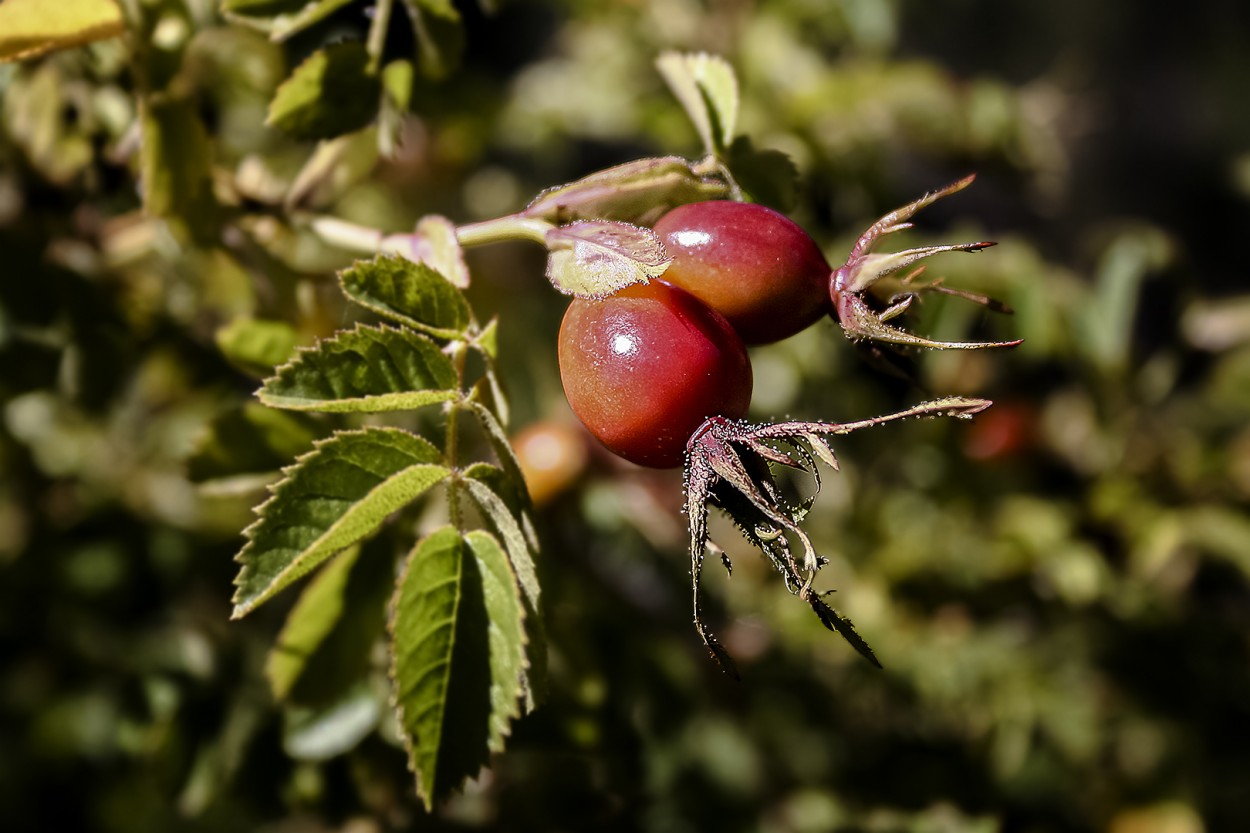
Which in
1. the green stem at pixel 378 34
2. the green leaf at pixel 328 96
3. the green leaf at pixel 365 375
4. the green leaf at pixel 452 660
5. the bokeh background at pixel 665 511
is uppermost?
the green stem at pixel 378 34

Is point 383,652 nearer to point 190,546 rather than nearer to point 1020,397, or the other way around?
point 190,546

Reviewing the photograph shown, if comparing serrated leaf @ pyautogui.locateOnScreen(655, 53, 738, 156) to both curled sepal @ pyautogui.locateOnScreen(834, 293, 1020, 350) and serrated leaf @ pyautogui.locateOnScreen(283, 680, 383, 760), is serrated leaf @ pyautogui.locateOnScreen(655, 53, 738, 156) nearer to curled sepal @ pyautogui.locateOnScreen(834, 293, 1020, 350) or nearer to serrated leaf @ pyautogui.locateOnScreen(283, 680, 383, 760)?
curled sepal @ pyautogui.locateOnScreen(834, 293, 1020, 350)

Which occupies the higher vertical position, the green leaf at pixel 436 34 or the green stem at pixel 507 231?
the green leaf at pixel 436 34

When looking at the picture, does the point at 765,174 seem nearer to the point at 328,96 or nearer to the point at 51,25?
the point at 328,96

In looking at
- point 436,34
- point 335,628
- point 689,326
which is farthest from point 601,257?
point 335,628

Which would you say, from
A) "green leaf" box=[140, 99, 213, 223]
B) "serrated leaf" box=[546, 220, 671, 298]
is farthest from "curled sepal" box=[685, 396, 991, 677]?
"green leaf" box=[140, 99, 213, 223]

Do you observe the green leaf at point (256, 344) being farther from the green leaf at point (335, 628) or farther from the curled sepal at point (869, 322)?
the curled sepal at point (869, 322)

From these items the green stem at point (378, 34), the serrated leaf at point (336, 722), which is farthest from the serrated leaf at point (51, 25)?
the serrated leaf at point (336, 722)

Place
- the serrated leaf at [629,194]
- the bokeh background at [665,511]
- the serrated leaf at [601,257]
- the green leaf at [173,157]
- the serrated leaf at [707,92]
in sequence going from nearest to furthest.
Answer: the serrated leaf at [601,257]
the serrated leaf at [629,194]
the serrated leaf at [707,92]
the green leaf at [173,157]
the bokeh background at [665,511]
